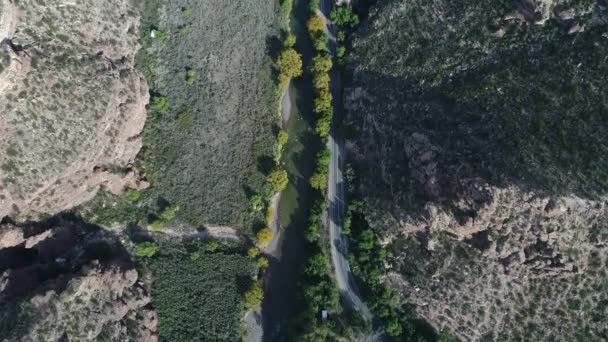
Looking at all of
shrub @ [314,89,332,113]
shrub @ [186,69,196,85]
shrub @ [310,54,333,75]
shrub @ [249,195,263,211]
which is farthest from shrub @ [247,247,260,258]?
shrub @ [310,54,333,75]

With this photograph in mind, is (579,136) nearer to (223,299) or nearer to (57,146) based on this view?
(223,299)

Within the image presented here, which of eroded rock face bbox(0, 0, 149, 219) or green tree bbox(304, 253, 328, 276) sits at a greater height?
eroded rock face bbox(0, 0, 149, 219)

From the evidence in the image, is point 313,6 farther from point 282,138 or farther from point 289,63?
point 282,138

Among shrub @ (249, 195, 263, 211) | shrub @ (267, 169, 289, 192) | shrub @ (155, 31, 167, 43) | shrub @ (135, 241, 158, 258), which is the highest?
shrub @ (155, 31, 167, 43)

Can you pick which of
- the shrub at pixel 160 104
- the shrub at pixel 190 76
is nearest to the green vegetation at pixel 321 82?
the shrub at pixel 190 76

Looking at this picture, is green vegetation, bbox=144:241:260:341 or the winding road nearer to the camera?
green vegetation, bbox=144:241:260:341

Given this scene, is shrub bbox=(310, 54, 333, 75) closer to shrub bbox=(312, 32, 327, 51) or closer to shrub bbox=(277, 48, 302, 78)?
shrub bbox=(312, 32, 327, 51)
